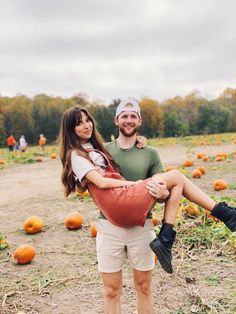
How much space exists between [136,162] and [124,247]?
68 centimetres

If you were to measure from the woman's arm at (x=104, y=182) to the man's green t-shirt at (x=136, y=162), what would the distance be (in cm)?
23

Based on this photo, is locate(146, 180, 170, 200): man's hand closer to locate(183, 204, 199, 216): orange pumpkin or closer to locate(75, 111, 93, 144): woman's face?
locate(75, 111, 93, 144): woman's face

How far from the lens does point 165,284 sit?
441cm

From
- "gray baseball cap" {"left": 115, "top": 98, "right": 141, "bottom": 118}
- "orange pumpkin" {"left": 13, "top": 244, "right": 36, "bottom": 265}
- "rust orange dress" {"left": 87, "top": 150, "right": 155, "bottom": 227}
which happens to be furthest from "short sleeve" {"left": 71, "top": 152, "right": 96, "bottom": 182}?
"orange pumpkin" {"left": 13, "top": 244, "right": 36, "bottom": 265}

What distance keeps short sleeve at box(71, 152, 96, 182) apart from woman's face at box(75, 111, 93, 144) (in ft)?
0.62

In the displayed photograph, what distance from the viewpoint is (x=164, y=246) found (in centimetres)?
298

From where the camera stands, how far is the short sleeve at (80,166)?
3.15 meters

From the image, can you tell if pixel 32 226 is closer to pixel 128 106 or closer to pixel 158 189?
pixel 128 106

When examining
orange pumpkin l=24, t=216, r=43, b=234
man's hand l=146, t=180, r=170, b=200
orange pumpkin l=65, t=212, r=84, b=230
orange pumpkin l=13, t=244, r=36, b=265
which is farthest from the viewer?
orange pumpkin l=65, t=212, r=84, b=230

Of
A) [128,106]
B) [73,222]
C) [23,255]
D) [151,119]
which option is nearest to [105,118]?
[151,119]

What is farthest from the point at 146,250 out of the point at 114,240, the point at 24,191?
the point at 24,191

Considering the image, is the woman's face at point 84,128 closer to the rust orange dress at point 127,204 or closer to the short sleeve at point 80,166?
the short sleeve at point 80,166

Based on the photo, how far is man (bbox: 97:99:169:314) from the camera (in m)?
3.22

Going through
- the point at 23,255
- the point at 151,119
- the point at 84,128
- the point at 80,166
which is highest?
the point at 84,128
